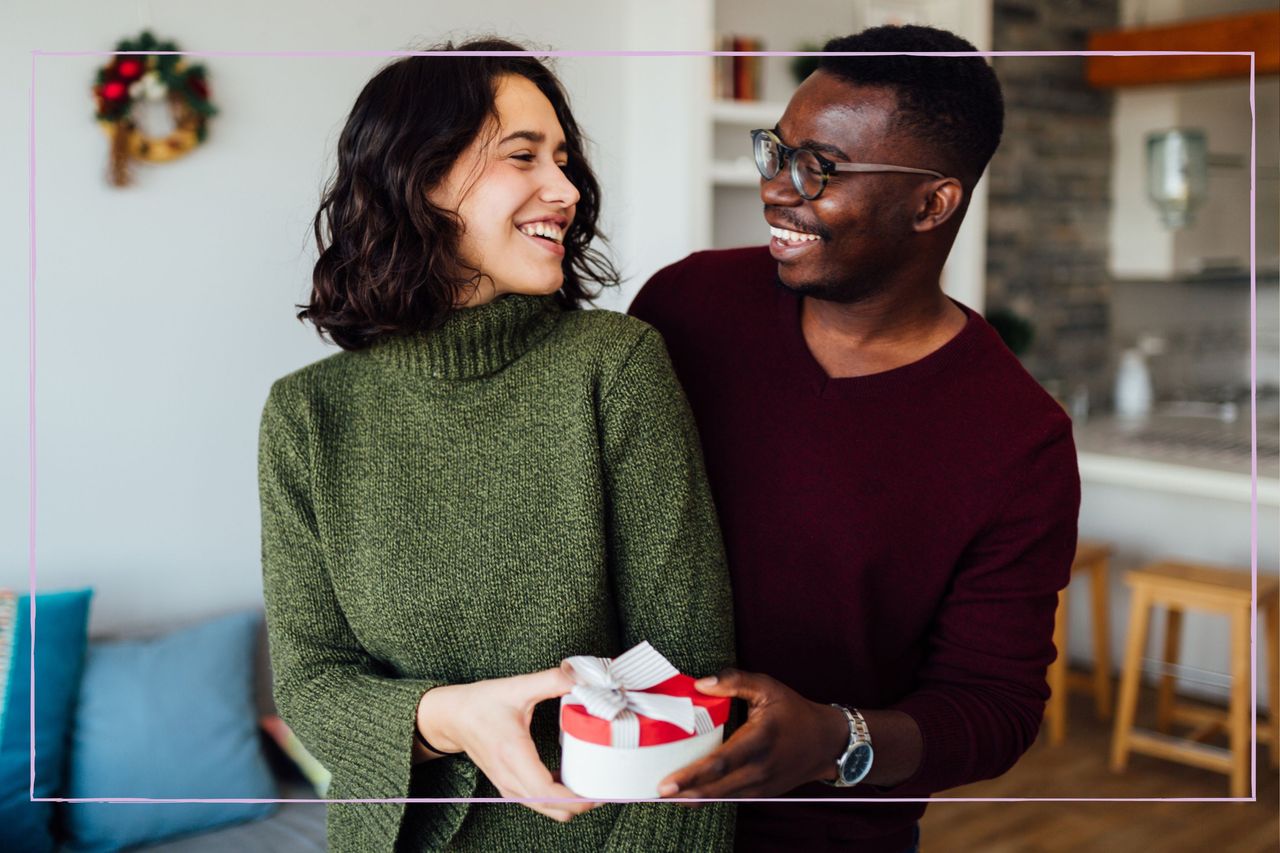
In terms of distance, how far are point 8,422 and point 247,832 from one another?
0.84 metres

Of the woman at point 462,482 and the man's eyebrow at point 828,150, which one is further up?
the man's eyebrow at point 828,150

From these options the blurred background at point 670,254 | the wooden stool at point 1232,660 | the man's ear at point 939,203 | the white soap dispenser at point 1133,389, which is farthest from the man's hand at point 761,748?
the white soap dispenser at point 1133,389

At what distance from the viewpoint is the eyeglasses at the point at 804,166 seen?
102 cm

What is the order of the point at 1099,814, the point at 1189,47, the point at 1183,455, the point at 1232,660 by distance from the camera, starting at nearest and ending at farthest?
the point at 1099,814 → the point at 1232,660 → the point at 1183,455 → the point at 1189,47

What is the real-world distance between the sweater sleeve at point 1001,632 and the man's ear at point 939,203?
0.22 metres

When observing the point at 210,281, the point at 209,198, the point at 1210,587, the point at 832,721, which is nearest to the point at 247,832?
the point at 210,281

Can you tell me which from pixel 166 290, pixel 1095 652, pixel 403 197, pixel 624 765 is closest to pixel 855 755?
pixel 624 765

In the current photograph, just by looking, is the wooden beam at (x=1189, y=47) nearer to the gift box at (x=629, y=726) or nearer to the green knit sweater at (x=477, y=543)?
the green knit sweater at (x=477, y=543)

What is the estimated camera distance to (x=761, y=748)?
859 millimetres

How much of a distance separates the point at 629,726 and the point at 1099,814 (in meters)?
2.53

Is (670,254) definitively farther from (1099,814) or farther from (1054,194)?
(1054,194)

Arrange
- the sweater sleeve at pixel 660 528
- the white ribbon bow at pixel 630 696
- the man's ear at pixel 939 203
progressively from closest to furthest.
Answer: the white ribbon bow at pixel 630 696, the sweater sleeve at pixel 660 528, the man's ear at pixel 939 203

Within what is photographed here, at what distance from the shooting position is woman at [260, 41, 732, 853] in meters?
0.96

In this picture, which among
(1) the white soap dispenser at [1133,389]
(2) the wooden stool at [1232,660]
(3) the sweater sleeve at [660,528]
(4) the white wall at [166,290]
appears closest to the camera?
(3) the sweater sleeve at [660,528]
